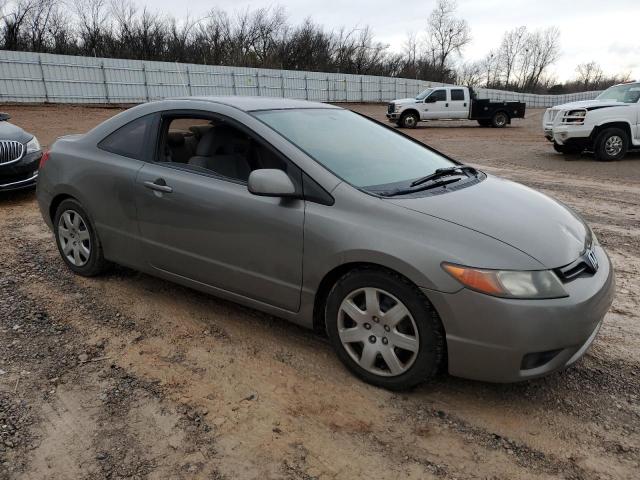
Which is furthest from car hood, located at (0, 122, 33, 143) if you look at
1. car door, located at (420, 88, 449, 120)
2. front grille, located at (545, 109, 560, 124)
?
car door, located at (420, 88, 449, 120)

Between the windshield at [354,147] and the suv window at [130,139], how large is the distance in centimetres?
99

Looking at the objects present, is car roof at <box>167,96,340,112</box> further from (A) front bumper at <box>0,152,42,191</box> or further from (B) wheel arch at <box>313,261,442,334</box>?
(A) front bumper at <box>0,152,42,191</box>

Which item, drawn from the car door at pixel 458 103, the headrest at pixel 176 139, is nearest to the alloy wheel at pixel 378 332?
the headrest at pixel 176 139

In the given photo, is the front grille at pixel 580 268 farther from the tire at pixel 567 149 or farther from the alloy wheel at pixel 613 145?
the tire at pixel 567 149

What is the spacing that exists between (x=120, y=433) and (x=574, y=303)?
89.2 inches

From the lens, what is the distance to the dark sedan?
6785 millimetres

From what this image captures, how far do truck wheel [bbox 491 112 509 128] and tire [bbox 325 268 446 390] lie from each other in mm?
24023

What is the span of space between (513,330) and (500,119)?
80.0 ft

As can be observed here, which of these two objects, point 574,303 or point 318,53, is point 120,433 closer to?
point 574,303

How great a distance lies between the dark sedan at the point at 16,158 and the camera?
6.79m

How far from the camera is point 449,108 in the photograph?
76.9 feet

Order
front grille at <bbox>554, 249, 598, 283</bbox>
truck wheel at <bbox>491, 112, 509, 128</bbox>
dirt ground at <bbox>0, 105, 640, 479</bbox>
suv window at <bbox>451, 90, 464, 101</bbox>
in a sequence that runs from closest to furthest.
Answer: dirt ground at <bbox>0, 105, 640, 479</bbox>, front grille at <bbox>554, 249, 598, 283</bbox>, suv window at <bbox>451, 90, 464, 101</bbox>, truck wheel at <bbox>491, 112, 509, 128</bbox>

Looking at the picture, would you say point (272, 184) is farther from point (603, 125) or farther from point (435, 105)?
point (435, 105)

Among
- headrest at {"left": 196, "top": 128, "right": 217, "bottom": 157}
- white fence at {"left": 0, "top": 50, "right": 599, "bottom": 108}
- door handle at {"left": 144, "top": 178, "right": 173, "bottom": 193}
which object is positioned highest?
white fence at {"left": 0, "top": 50, "right": 599, "bottom": 108}
